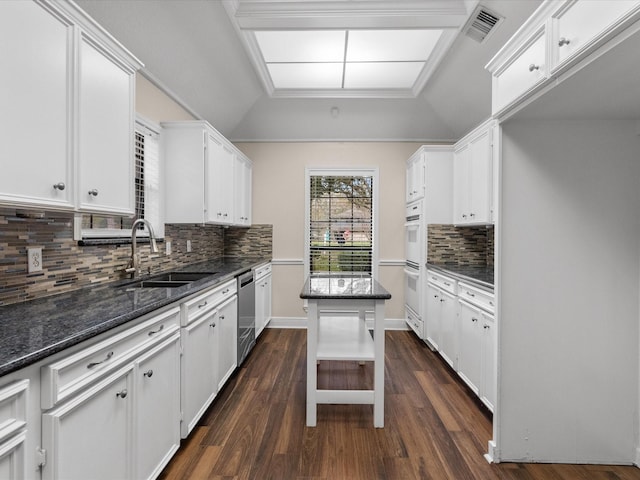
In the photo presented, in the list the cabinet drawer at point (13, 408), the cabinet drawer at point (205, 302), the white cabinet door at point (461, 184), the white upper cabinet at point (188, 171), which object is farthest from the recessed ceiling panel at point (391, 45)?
the cabinet drawer at point (13, 408)

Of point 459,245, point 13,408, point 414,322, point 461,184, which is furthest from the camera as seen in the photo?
point 414,322

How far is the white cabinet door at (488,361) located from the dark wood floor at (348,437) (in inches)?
6.3

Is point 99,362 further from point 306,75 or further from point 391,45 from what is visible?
point 306,75

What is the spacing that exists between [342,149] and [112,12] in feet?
10.7

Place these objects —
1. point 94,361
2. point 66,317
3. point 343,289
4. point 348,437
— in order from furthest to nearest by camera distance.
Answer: point 343,289, point 348,437, point 66,317, point 94,361

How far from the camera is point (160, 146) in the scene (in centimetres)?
323

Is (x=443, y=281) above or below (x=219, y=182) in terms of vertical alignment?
below

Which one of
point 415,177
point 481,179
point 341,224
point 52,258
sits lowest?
point 52,258

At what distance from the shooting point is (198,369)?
2.34 meters

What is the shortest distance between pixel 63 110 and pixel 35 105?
0.14 metres

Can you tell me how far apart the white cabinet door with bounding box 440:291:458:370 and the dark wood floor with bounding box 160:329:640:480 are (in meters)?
0.19

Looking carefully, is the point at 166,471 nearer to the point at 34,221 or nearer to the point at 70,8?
the point at 34,221

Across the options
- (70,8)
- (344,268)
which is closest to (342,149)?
(344,268)

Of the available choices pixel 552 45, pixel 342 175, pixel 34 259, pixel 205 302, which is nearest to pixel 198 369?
pixel 205 302
